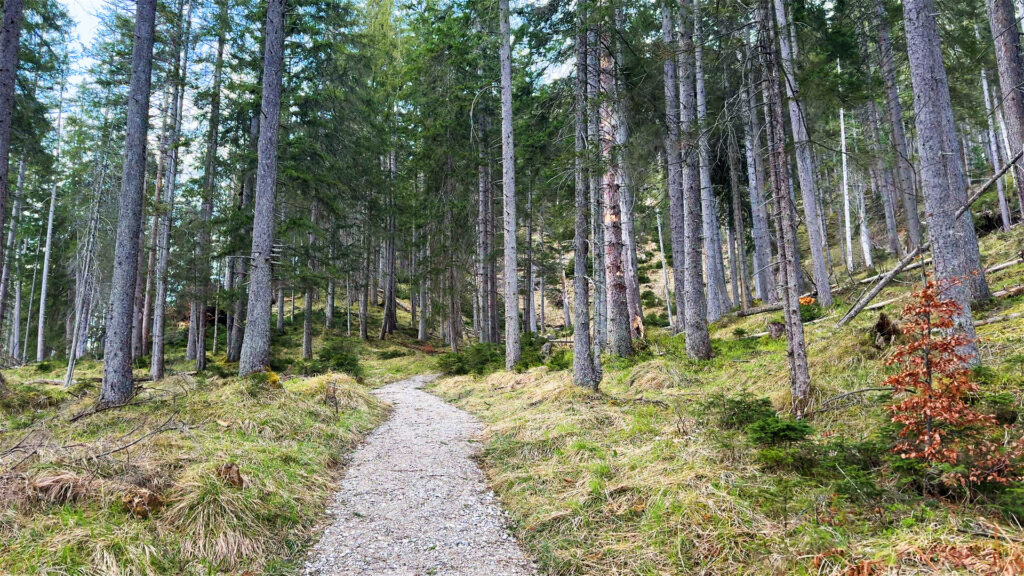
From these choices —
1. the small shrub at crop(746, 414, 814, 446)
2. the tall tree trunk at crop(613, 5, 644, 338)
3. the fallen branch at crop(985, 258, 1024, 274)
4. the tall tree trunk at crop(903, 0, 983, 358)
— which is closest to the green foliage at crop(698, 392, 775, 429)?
the small shrub at crop(746, 414, 814, 446)

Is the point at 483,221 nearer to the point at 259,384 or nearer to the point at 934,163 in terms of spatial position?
the point at 259,384

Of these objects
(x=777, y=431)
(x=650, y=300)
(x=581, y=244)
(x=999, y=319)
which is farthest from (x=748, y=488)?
(x=650, y=300)

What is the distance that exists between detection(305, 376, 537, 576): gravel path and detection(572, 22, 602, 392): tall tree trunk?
2.69m

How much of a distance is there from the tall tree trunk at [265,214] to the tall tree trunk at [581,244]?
6.67 metres

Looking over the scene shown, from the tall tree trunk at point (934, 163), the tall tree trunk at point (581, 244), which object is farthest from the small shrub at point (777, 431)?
the tall tree trunk at point (581, 244)

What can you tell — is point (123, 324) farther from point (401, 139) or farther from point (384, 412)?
point (401, 139)

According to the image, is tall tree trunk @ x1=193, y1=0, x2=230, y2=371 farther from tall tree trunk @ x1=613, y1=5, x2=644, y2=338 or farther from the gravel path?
tall tree trunk @ x1=613, y1=5, x2=644, y2=338

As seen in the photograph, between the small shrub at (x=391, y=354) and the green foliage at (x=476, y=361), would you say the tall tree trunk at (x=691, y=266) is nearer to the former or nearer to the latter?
the green foliage at (x=476, y=361)

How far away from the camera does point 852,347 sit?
22.0ft

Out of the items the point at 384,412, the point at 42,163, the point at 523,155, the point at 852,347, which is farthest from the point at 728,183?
the point at 42,163

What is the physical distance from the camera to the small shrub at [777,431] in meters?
3.98

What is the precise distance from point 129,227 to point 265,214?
2.59 metres

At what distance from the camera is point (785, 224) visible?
17.3ft

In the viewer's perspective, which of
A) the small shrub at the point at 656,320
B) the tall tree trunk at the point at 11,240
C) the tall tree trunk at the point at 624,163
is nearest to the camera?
the tall tree trunk at the point at 624,163
